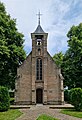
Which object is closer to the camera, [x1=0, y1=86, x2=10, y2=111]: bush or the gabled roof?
[x1=0, y1=86, x2=10, y2=111]: bush

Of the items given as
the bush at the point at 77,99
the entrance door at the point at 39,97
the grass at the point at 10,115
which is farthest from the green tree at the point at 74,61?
the grass at the point at 10,115

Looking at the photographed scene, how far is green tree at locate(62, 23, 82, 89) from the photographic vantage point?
1499 inches

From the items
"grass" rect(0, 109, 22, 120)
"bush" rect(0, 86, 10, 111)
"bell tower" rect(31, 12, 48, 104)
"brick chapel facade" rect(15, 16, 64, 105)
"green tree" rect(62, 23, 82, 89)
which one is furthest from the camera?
"green tree" rect(62, 23, 82, 89)

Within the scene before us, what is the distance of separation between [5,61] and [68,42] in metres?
14.4

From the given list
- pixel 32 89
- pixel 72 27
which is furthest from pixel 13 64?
pixel 72 27

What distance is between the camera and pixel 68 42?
40.8 m

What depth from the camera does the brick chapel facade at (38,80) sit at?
3316 centimetres

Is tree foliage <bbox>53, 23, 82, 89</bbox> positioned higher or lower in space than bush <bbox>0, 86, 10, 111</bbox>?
higher

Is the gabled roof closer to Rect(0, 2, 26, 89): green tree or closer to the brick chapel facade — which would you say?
the brick chapel facade

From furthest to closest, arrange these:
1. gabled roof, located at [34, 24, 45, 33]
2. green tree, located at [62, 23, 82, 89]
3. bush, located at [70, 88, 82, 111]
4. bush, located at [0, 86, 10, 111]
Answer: green tree, located at [62, 23, 82, 89] < gabled roof, located at [34, 24, 45, 33] < bush, located at [70, 88, 82, 111] < bush, located at [0, 86, 10, 111]

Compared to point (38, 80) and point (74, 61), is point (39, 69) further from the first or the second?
point (74, 61)

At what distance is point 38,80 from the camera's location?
A: 3362cm

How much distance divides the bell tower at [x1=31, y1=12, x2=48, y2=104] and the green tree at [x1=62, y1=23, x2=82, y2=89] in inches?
250

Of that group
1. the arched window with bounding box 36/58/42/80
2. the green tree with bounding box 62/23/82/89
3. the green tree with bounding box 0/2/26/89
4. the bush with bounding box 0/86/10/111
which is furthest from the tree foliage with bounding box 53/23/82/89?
the bush with bounding box 0/86/10/111
